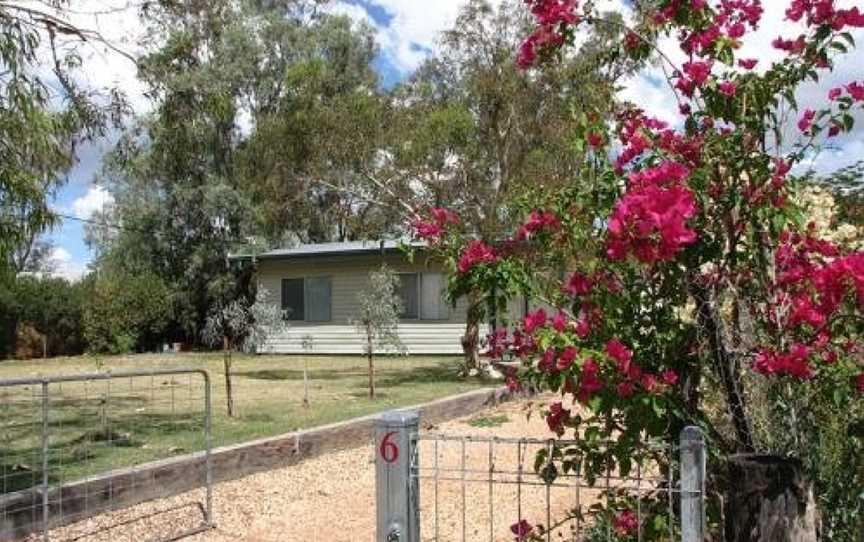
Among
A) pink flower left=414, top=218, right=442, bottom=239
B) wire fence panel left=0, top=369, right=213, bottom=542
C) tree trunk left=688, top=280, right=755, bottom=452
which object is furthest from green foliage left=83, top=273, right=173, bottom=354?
tree trunk left=688, top=280, right=755, bottom=452

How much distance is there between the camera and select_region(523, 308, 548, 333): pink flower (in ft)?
11.6

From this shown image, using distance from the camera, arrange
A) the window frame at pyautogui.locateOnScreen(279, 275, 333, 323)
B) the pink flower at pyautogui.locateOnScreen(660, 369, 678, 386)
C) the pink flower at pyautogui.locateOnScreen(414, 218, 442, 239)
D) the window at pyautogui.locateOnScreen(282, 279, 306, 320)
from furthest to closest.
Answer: the window at pyautogui.locateOnScreen(282, 279, 306, 320), the window frame at pyautogui.locateOnScreen(279, 275, 333, 323), the pink flower at pyautogui.locateOnScreen(414, 218, 442, 239), the pink flower at pyautogui.locateOnScreen(660, 369, 678, 386)

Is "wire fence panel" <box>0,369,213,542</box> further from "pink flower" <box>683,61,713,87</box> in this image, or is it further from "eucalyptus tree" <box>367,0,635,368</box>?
"eucalyptus tree" <box>367,0,635,368</box>

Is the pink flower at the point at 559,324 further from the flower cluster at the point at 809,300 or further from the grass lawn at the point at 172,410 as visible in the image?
the grass lawn at the point at 172,410

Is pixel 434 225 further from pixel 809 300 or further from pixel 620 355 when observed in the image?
pixel 809 300

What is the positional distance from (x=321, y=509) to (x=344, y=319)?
1913 centimetres

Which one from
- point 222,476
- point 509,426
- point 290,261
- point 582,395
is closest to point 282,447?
point 222,476

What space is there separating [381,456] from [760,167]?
1.75 m

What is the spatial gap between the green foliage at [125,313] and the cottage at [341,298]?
3766 millimetres

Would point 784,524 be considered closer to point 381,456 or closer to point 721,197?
point 721,197

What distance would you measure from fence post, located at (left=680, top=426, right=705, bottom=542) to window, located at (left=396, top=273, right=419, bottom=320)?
71.3 ft

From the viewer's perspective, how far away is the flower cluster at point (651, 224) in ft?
9.50

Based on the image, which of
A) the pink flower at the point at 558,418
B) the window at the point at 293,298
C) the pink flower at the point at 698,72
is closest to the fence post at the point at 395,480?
the pink flower at the point at 558,418

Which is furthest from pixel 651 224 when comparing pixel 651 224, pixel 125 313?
pixel 125 313
